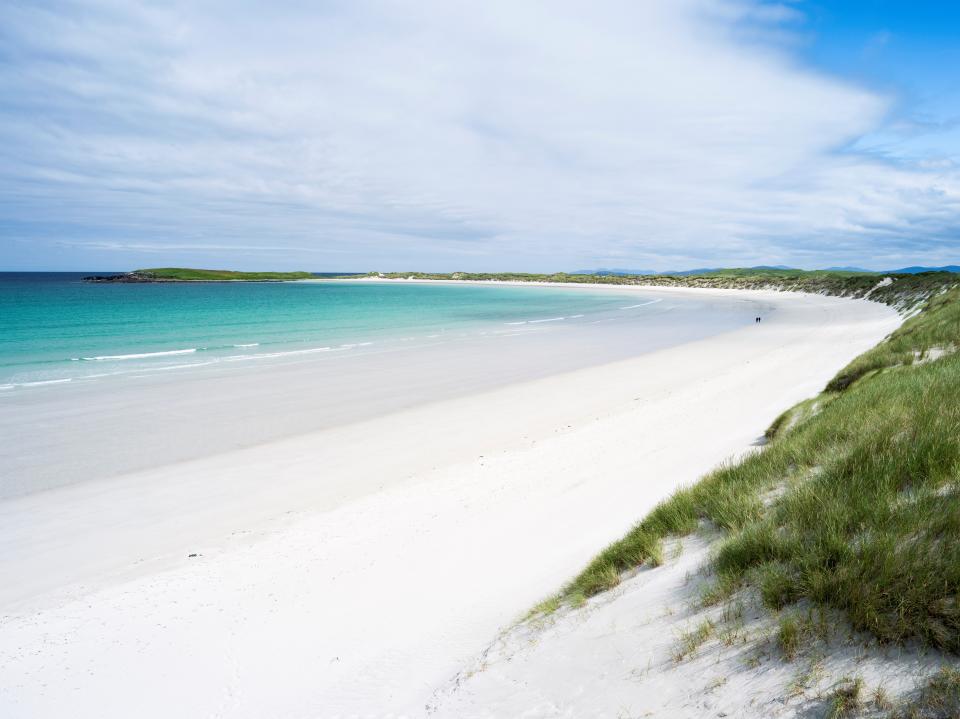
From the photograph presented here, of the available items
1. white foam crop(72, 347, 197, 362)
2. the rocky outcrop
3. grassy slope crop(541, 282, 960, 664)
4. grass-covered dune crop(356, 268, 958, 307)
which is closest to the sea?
white foam crop(72, 347, 197, 362)

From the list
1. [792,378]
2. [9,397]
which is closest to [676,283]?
[792,378]

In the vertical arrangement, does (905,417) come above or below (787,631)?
above

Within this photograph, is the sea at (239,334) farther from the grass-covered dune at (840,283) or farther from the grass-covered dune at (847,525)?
the grass-covered dune at (847,525)

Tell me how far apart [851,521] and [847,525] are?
0.13ft

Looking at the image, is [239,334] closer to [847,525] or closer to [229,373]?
[229,373]

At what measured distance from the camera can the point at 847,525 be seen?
346cm

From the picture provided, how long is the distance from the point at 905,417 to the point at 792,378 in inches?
515

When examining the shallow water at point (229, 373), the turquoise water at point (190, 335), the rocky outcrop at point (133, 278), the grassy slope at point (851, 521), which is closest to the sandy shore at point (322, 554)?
the grassy slope at point (851, 521)

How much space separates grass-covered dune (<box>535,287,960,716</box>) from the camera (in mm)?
2752

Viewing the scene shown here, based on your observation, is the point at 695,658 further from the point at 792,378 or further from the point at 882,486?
the point at 792,378

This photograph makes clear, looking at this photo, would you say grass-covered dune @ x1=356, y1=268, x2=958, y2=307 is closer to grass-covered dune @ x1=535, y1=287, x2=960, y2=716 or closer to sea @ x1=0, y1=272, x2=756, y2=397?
sea @ x1=0, y1=272, x2=756, y2=397

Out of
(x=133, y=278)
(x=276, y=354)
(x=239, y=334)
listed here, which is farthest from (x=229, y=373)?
(x=133, y=278)

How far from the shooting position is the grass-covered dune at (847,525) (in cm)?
275

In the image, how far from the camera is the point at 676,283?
130 m
